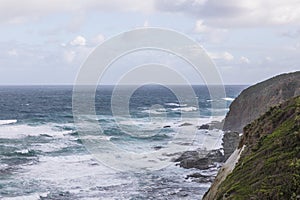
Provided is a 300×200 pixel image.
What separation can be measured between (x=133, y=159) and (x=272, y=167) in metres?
27.0

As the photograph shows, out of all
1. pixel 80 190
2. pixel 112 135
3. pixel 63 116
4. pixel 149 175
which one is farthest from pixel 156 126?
pixel 80 190

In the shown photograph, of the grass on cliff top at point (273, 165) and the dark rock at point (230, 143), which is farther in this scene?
the dark rock at point (230, 143)

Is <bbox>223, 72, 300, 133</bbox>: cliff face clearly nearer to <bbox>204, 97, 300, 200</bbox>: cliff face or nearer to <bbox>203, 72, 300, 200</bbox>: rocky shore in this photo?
<bbox>203, 72, 300, 200</bbox>: rocky shore

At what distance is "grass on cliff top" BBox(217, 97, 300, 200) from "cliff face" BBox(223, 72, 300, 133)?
34.4 m

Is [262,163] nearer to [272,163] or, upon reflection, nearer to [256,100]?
[272,163]

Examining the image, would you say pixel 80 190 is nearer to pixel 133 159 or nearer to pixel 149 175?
pixel 149 175

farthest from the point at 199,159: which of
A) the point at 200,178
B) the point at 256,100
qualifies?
the point at 256,100

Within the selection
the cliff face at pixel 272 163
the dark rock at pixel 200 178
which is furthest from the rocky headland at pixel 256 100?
the cliff face at pixel 272 163

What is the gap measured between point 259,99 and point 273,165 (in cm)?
4523

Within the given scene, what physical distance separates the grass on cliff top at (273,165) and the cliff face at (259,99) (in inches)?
1356

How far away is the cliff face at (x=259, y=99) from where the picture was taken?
51656 mm

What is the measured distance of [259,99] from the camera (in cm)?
5612

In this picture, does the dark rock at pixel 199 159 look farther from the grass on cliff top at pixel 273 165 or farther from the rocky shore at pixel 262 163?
the grass on cliff top at pixel 273 165

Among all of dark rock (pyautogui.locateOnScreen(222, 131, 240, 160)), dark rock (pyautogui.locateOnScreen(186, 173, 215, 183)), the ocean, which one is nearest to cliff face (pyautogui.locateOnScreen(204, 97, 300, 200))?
the ocean
